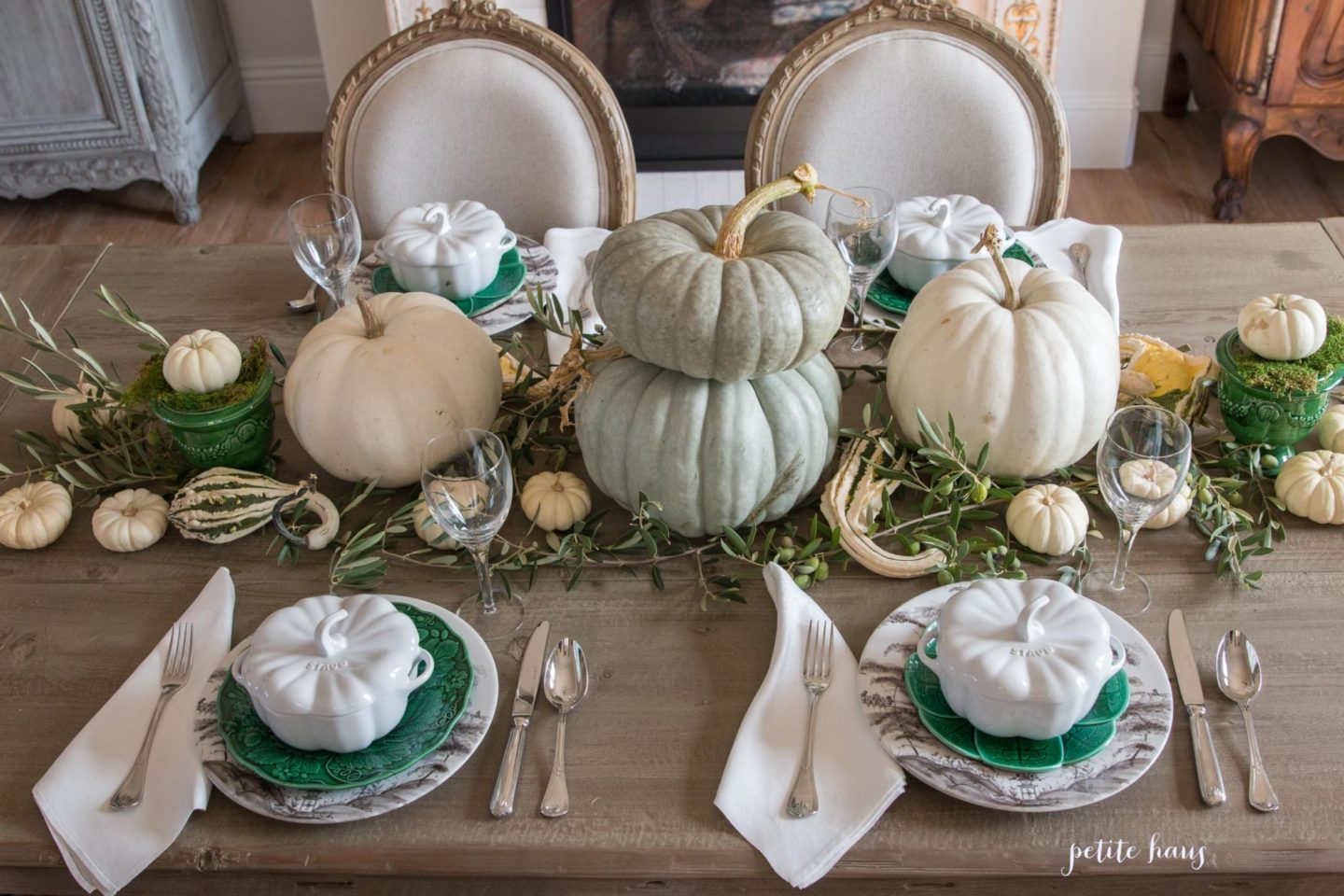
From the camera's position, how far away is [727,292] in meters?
1.05

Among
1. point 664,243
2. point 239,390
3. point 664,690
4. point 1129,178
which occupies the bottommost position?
point 1129,178

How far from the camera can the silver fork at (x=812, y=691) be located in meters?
0.94

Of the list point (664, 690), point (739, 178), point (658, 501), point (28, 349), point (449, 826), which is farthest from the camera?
point (739, 178)

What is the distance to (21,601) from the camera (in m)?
1.17

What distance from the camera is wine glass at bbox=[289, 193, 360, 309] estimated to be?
141 cm

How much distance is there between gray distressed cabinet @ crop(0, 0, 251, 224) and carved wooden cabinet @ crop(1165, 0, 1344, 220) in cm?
269

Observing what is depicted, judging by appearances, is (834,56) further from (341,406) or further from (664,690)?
(664,690)

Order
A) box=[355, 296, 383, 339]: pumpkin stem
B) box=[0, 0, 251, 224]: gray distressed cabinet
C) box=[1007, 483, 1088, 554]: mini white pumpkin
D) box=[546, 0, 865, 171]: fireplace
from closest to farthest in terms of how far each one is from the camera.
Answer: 1. box=[1007, 483, 1088, 554]: mini white pumpkin
2. box=[355, 296, 383, 339]: pumpkin stem
3. box=[0, 0, 251, 224]: gray distressed cabinet
4. box=[546, 0, 865, 171]: fireplace

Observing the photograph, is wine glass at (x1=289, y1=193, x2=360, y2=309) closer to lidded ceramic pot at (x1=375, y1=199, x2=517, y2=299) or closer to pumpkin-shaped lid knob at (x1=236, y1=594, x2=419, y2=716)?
lidded ceramic pot at (x1=375, y1=199, x2=517, y2=299)

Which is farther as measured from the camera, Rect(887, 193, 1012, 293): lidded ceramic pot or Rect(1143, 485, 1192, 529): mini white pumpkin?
Rect(887, 193, 1012, 293): lidded ceramic pot

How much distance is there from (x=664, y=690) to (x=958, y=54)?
111 centimetres

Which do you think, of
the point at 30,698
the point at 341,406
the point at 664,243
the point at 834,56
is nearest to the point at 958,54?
the point at 834,56

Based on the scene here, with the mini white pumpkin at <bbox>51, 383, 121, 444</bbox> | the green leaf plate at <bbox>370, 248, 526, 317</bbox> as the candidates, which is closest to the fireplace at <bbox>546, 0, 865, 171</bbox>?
the green leaf plate at <bbox>370, 248, 526, 317</bbox>

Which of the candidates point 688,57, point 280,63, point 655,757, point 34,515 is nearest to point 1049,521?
point 655,757
